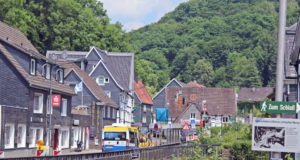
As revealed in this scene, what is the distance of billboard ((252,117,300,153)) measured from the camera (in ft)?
39.4

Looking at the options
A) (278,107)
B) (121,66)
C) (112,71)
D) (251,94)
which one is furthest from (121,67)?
(278,107)

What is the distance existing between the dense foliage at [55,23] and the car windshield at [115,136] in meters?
34.2

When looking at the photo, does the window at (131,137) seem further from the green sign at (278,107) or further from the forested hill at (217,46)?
the forested hill at (217,46)

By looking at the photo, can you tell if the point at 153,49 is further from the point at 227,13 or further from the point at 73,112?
the point at 73,112

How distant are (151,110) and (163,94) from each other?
8.88m

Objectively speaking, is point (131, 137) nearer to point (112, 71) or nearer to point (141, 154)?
point (141, 154)

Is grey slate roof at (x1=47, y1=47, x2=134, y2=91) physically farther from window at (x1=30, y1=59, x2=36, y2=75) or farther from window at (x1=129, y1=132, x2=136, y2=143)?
window at (x1=129, y1=132, x2=136, y2=143)

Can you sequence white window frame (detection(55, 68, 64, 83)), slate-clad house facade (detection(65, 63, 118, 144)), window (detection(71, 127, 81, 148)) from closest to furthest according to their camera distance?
white window frame (detection(55, 68, 64, 83)) → window (detection(71, 127, 81, 148)) → slate-clad house facade (detection(65, 63, 118, 144))

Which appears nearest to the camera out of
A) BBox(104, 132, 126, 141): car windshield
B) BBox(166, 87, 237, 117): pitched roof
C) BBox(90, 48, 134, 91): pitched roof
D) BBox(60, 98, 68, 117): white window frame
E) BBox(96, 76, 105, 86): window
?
BBox(104, 132, 126, 141): car windshield

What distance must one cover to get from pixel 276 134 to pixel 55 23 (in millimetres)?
74611

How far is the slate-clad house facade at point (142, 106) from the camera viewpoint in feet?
338

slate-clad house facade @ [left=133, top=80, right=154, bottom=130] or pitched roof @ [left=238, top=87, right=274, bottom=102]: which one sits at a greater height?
pitched roof @ [left=238, top=87, right=274, bottom=102]

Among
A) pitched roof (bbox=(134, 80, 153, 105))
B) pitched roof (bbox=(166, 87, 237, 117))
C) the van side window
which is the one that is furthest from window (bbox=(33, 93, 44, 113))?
pitched roof (bbox=(166, 87, 237, 117))

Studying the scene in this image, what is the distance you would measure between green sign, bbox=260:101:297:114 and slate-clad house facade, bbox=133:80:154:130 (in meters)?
88.0
